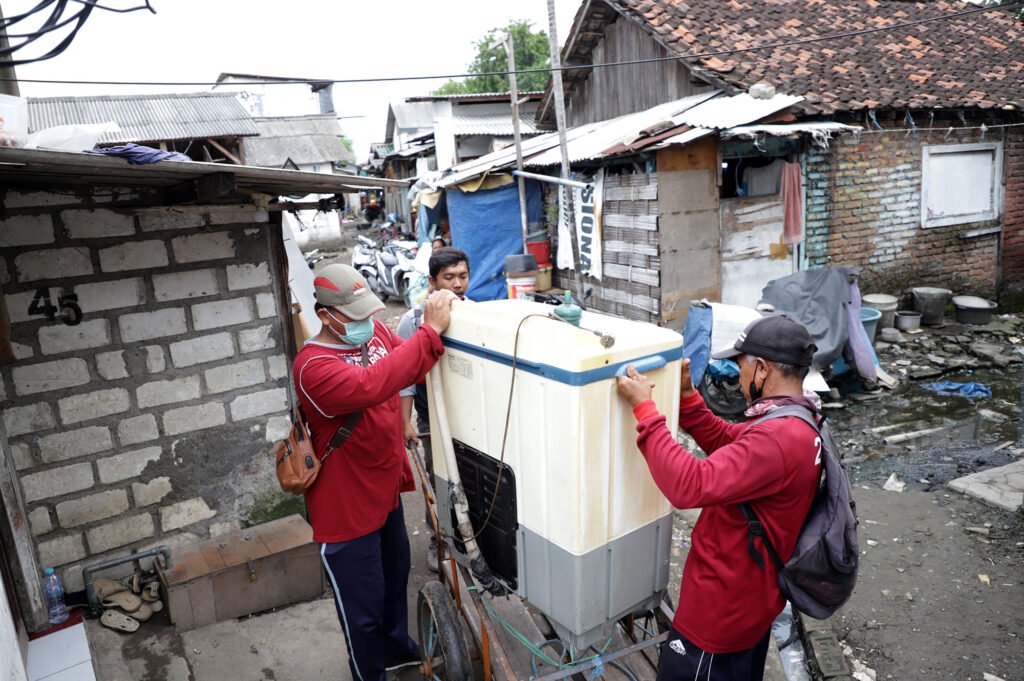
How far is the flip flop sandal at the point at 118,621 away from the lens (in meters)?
3.66

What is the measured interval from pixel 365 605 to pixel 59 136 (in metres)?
2.50

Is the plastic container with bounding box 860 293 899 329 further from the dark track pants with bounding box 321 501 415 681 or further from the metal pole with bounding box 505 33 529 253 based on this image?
the dark track pants with bounding box 321 501 415 681

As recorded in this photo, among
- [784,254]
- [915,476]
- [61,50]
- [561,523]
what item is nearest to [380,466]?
[561,523]

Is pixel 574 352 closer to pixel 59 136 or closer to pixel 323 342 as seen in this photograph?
pixel 323 342

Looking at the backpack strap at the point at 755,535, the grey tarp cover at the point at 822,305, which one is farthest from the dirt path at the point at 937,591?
the grey tarp cover at the point at 822,305

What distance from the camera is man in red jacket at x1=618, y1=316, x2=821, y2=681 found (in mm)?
1962

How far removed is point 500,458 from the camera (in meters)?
2.33

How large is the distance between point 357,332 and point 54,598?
8.34ft

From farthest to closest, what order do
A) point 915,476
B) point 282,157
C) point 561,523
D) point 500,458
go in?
point 282,157 → point 915,476 → point 500,458 → point 561,523

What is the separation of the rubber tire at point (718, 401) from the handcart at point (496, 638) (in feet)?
13.7

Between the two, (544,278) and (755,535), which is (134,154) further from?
(544,278)

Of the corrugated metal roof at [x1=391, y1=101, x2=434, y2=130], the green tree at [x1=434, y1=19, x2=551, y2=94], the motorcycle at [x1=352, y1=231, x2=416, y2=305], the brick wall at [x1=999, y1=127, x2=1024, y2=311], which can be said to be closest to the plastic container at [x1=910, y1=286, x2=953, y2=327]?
the brick wall at [x1=999, y1=127, x2=1024, y2=311]

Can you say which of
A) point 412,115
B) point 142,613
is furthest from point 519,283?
point 412,115

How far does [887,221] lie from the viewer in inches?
390
